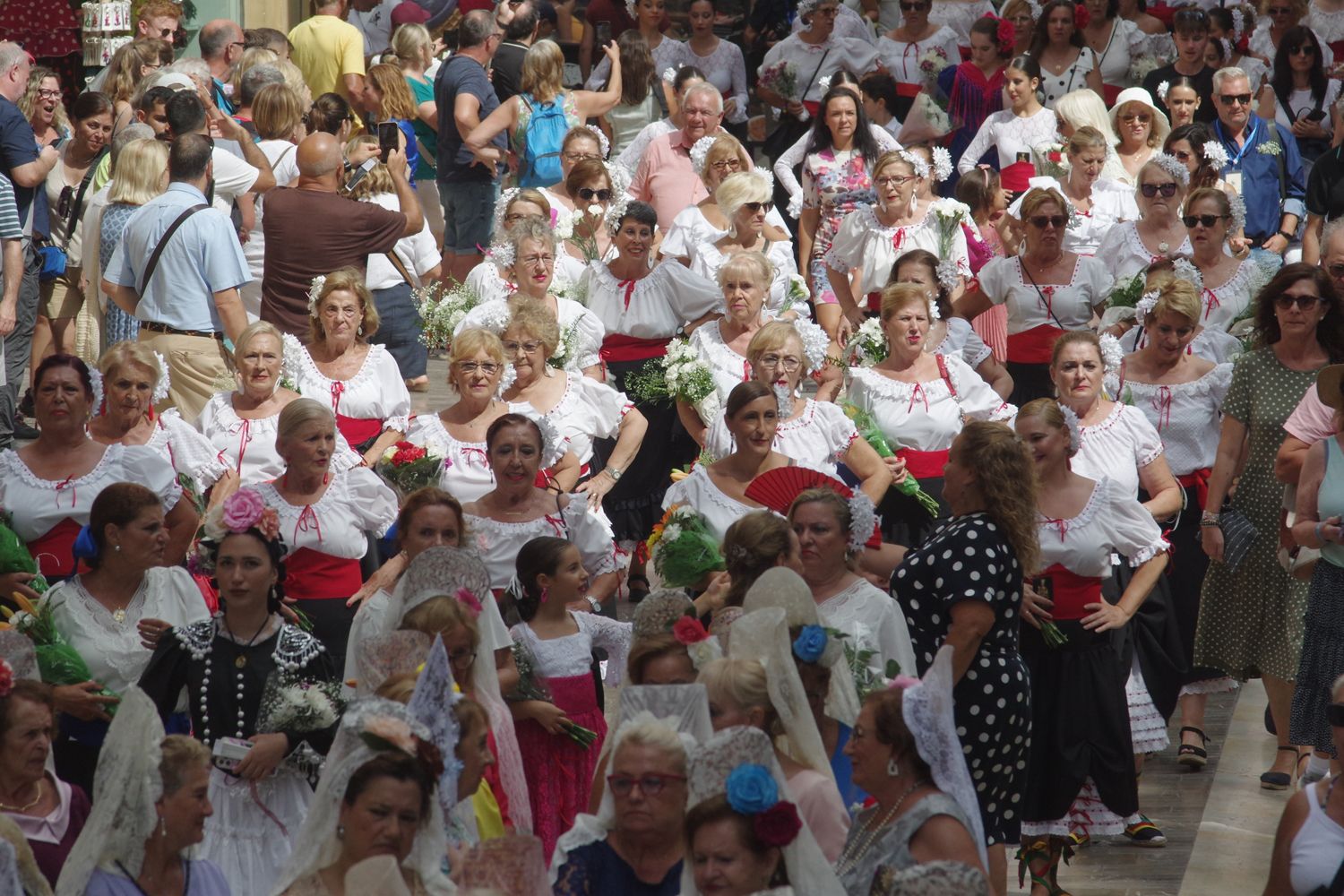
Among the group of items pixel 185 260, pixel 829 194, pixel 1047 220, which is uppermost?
pixel 1047 220

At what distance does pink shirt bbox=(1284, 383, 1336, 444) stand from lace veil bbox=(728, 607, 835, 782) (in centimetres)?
300

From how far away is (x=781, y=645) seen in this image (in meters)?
5.44

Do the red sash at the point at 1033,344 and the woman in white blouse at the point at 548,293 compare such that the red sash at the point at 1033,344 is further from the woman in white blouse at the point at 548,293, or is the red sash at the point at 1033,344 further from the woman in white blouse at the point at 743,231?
the woman in white blouse at the point at 548,293

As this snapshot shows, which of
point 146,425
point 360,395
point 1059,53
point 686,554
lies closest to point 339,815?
point 686,554

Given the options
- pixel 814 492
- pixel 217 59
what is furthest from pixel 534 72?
pixel 814 492

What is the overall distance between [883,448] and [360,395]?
248 cm

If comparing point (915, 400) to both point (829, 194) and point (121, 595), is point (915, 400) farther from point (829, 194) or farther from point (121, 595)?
point (121, 595)

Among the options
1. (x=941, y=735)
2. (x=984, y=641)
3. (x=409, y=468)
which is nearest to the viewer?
(x=941, y=735)

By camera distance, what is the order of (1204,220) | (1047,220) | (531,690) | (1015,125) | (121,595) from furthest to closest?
(1015,125)
(1047,220)
(1204,220)
(531,690)
(121,595)

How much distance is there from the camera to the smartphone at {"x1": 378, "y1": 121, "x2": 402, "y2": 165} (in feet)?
39.6

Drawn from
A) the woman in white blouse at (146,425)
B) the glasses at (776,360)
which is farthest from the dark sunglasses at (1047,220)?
the woman in white blouse at (146,425)

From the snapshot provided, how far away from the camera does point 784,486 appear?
7.59 m

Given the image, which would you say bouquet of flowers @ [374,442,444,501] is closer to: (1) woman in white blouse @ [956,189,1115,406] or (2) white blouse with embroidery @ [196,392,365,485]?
(2) white blouse with embroidery @ [196,392,365,485]

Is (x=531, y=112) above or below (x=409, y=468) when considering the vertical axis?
above
